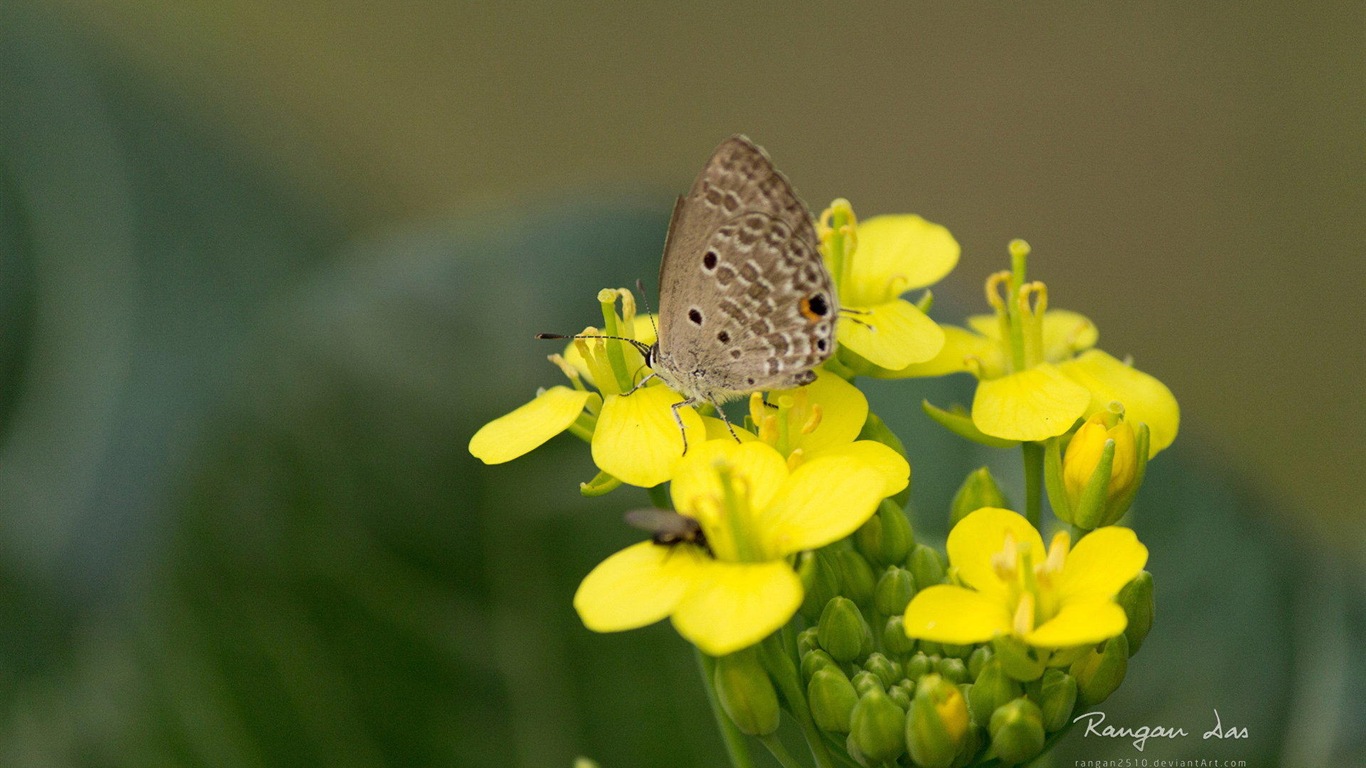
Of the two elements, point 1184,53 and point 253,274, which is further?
point 1184,53

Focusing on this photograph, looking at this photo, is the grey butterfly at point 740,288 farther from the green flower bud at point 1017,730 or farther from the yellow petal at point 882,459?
the green flower bud at point 1017,730

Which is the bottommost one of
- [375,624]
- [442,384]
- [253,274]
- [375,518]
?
[375,624]

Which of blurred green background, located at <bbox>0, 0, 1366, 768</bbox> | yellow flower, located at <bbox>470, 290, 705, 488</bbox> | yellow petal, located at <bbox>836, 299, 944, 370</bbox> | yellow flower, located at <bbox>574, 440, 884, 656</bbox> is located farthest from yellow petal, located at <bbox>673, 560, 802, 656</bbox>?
blurred green background, located at <bbox>0, 0, 1366, 768</bbox>

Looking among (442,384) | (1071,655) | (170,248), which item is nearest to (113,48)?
(170,248)

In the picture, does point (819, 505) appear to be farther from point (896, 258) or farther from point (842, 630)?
point (896, 258)

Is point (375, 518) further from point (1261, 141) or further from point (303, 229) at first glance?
point (1261, 141)

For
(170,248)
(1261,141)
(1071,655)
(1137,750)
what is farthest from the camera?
(1261,141)
